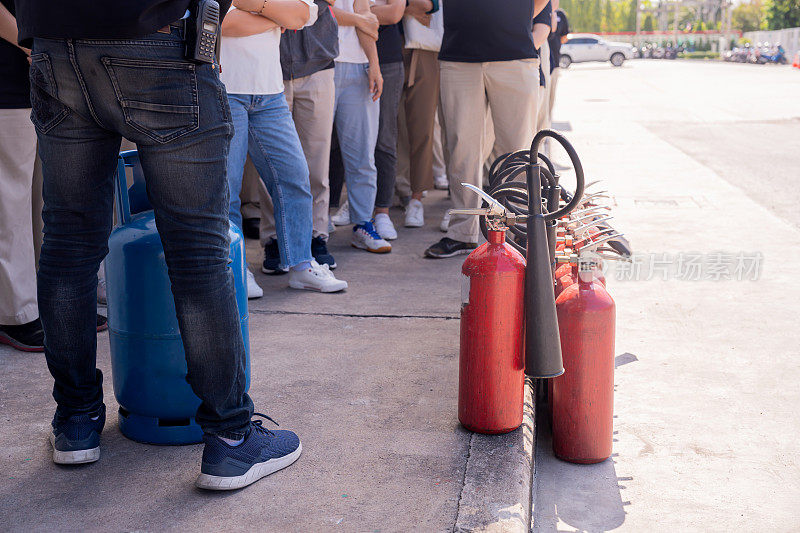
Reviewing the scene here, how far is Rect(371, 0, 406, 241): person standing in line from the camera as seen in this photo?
590cm

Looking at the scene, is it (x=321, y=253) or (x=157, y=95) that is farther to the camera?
(x=321, y=253)

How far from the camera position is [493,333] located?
8.82 ft

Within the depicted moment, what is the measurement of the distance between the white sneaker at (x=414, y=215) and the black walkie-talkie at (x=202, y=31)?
415 cm

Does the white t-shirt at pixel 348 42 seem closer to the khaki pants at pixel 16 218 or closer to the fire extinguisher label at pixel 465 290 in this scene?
the khaki pants at pixel 16 218

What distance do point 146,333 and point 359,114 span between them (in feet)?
10.2

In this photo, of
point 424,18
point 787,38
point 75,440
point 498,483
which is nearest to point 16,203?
point 75,440

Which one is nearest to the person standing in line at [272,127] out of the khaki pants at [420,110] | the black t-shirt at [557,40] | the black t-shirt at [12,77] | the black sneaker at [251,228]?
the black t-shirt at [12,77]

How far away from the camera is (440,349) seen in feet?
12.0

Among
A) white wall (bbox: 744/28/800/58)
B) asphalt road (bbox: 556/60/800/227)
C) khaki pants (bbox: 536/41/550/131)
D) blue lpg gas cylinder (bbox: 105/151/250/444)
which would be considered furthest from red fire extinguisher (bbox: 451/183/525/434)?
white wall (bbox: 744/28/800/58)

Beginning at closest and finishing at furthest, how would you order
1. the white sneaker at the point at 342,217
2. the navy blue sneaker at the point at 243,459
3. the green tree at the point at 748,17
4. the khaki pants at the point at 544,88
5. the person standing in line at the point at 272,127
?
the navy blue sneaker at the point at 243,459
the person standing in line at the point at 272,127
the white sneaker at the point at 342,217
the khaki pants at the point at 544,88
the green tree at the point at 748,17

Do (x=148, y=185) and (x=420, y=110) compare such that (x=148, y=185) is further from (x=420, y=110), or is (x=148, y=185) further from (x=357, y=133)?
(x=420, y=110)

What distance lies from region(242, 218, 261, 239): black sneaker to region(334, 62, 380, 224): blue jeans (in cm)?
78

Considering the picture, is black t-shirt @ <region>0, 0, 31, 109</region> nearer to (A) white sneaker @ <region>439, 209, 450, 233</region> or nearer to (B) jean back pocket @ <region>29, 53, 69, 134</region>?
(B) jean back pocket @ <region>29, 53, 69, 134</region>

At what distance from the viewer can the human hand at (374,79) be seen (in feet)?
17.7
